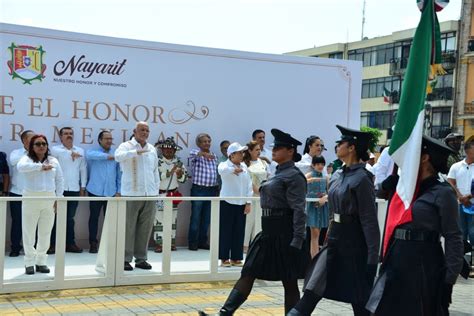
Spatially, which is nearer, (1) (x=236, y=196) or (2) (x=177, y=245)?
(1) (x=236, y=196)

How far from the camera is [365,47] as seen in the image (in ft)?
187

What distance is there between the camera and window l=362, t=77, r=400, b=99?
53.8 m

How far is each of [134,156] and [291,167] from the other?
3.22m

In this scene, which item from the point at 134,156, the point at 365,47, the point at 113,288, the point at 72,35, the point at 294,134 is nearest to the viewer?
the point at 113,288

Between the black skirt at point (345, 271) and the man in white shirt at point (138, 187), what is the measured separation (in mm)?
3325

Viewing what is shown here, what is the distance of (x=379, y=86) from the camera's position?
183ft

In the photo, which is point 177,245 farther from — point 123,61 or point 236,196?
point 123,61

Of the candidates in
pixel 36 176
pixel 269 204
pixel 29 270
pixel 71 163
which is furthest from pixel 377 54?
pixel 269 204

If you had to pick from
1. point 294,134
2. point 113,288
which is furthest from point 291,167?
point 294,134

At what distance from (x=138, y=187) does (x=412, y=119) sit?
4586mm

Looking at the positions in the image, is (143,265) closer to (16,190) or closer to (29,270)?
(29,270)

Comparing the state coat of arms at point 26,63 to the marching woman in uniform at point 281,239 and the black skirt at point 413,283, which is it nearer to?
the marching woman in uniform at point 281,239

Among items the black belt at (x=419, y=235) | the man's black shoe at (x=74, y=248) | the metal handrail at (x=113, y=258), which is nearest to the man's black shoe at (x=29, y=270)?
the metal handrail at (x=113, y=258)

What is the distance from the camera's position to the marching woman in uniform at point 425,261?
445 centimetres
